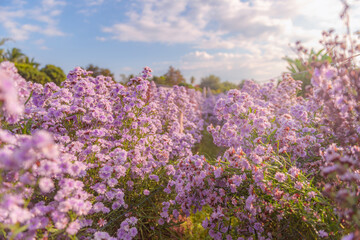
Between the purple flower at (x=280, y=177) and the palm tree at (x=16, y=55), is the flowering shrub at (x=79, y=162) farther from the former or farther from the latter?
the palm tree at (x=16, y=55)

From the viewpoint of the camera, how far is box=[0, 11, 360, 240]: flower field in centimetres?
168

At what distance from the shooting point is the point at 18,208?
1.51 meters

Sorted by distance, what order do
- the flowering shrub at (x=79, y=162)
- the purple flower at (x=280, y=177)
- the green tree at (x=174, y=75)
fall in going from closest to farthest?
1. the flowering shrub at (x=79, y=162)
2. the purple flower at (x=280, y=177)
3. the green tree at (x=174, y=75)

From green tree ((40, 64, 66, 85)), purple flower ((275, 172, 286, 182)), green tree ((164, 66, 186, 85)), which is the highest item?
green tree ((40, 64, 66, 85))

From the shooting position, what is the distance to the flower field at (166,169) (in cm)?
168

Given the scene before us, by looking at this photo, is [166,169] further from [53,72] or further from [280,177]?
[53,72]

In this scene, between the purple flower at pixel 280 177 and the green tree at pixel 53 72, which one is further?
the green tree at pixel 53 72

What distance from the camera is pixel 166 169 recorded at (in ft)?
12.9

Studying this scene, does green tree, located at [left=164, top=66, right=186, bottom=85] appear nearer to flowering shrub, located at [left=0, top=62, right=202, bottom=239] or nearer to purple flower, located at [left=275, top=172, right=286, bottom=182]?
flowering shrub, located at [left=0, top=62, right=202, bottom=239]

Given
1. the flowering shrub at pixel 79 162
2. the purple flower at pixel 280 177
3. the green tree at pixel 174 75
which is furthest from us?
the green tree at pixel 174 75

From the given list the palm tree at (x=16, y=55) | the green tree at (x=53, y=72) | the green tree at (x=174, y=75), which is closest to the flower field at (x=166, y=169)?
the green tree at (x=174, y=75)

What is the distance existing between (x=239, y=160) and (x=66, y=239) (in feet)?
5.99

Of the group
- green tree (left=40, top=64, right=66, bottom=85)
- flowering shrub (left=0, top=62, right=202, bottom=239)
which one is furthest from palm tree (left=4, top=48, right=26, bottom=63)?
flowering shrub (left=0, top=62, right=202, bottom=239)

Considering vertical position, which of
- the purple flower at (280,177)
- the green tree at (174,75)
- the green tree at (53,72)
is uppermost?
the green tree at (53,72)
